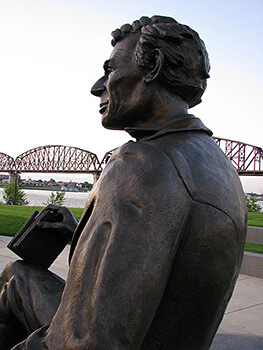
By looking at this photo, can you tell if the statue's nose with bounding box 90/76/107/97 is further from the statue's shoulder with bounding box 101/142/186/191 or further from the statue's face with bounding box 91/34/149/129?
the statue's shoulder with bounding box 101/142/186/191

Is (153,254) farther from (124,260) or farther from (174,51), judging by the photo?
(174,51)

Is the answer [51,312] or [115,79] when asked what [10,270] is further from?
[115,79]

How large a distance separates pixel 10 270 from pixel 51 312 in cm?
31

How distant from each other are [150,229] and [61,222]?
68cm

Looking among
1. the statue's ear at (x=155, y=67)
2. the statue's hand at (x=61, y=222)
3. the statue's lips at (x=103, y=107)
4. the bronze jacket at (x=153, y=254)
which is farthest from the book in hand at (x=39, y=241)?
the statue's ear at (x=155, y=67)

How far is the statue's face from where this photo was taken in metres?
1.56

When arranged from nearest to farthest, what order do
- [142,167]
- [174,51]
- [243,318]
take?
[142,167]
[174,51]
[243,318]

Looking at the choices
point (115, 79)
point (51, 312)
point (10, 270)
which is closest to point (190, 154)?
point (115, 79)

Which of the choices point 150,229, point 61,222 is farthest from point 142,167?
point 61,222

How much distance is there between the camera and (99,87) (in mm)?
1726

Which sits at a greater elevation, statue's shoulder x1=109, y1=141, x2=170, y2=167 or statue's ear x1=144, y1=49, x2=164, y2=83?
statue's ear x1=144, y1=49, x2=164, y2=83

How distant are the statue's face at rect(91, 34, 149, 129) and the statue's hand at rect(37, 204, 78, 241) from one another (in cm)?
47

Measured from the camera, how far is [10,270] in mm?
1761

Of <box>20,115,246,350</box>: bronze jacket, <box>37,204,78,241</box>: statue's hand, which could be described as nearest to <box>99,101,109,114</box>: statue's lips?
<box>20,115,246,350</box>: bronze jacket
